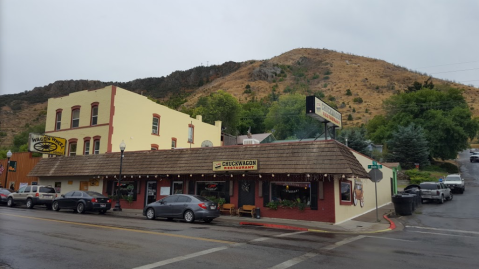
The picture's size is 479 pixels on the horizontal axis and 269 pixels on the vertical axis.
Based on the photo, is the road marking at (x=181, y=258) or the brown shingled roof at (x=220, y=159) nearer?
the road marking at (x=181, y=258)

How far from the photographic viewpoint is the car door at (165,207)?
1758 cm

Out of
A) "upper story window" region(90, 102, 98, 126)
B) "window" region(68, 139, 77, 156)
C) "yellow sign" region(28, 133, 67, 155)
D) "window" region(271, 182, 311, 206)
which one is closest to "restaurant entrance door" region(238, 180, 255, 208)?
"window" region(271, 182, 311, 206)

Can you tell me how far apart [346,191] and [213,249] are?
1200 centimetres

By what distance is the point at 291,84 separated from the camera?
436 ft

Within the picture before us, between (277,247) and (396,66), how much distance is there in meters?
154

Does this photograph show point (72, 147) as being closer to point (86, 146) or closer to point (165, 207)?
point (86, 146)

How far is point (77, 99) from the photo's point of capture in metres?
→ 31.0

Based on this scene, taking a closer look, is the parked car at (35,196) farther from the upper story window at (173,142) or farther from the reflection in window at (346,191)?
the reflection in window at (346,191)

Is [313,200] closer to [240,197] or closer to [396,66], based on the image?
[240,197]

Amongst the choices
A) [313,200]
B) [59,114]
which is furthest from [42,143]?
[313,200]

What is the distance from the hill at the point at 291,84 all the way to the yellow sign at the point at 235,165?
73150mm

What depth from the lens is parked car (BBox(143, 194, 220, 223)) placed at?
16.7 metres

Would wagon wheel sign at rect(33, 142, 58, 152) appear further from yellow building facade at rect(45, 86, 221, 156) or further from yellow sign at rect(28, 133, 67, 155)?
yellow building facade at rect(45, 86, 221, 156)

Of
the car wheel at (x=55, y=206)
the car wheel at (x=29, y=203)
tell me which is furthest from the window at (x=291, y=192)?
the car wheel at (x=29, y=203)
